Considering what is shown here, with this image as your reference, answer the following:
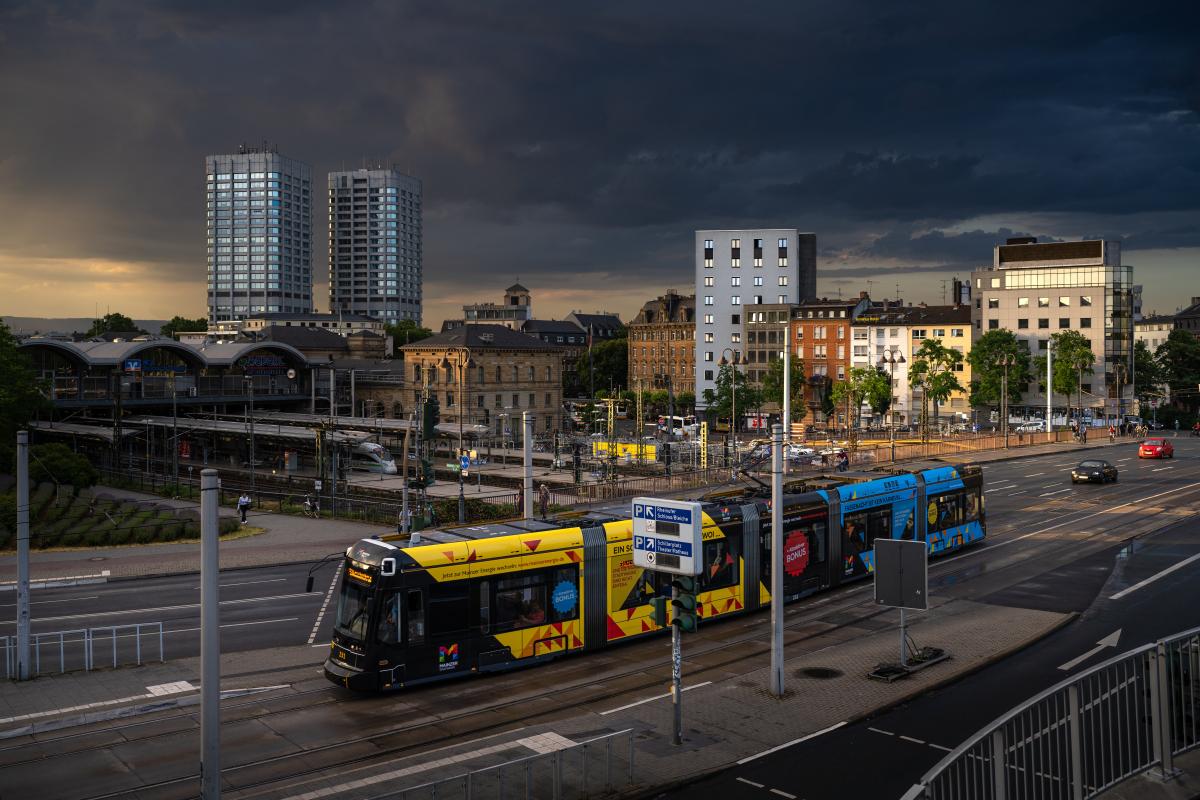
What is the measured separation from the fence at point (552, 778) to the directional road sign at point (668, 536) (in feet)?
9.53

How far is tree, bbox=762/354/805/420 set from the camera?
109188 mm

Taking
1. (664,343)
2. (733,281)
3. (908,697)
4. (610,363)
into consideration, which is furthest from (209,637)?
(610,363)

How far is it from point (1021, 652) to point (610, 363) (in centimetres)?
14149

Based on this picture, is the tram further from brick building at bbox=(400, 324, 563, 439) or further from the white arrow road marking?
brick building at bbox=(400, 324, 563, 439)

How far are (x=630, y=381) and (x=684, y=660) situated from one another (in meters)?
130

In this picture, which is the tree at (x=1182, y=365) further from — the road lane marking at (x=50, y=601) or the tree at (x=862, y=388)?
the road lane marking at (x=50, y=601)

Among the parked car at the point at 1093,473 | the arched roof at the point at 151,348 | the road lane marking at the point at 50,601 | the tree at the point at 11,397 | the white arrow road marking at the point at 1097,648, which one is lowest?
the road lane marking at the point at 50,601

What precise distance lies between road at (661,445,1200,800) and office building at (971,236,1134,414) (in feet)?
244

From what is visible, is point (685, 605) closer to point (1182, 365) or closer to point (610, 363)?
point (1182, 365)

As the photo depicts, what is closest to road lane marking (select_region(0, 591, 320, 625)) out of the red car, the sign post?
the sign post

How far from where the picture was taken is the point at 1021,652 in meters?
22.6

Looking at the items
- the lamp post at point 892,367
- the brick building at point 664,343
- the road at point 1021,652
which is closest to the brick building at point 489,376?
the brick building at point 664,343

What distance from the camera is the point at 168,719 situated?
18.2 m

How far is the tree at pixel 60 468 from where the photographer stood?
51.6 metres
